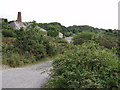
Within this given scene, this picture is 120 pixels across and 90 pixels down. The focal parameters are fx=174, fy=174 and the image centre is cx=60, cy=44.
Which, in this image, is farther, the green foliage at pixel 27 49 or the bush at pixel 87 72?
the green foliage at pixel 27 49

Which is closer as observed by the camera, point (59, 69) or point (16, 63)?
point (59, 69)

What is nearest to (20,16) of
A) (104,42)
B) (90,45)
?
(104,42)

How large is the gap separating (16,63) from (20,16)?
23067mm

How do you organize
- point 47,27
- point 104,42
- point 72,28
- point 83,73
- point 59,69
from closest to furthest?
point 83,73 < point 59,69 < point 104,42 < point 47,27 < point 72,28

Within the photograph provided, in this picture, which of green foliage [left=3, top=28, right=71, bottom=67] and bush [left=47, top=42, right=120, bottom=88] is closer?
bush [left=47, top=42, right=120, bottom=88]

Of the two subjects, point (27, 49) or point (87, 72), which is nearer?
point (87, 72)

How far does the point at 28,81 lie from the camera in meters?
5.00

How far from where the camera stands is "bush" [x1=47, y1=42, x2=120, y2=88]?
12.1 ft

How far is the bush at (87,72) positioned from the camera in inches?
146

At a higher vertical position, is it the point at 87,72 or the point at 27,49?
the point at 27,49

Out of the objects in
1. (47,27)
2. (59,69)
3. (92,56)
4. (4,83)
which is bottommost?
(4,83)

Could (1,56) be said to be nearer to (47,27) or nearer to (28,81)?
(28,81)

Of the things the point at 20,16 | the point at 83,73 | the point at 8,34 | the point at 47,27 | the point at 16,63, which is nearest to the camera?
the point at 83,73

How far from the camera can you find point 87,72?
3.95 m
